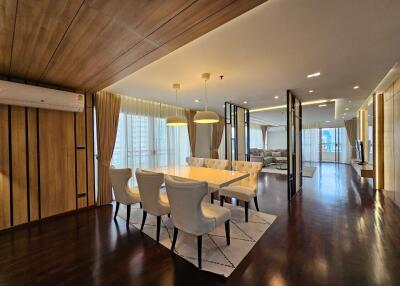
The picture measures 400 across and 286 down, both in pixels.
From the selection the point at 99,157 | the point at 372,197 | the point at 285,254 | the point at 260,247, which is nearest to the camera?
the point at 285,254

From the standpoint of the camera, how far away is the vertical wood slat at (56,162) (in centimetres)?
320

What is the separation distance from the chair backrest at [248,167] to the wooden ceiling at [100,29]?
2510 millimetres

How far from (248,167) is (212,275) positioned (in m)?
2.10

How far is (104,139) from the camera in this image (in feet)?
13.3

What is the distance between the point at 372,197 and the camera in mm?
4301

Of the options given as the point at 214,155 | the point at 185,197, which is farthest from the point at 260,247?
the point at 214,155

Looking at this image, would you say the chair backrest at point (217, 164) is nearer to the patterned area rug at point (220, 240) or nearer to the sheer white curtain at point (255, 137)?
the patterned area rug at point (220, 240)

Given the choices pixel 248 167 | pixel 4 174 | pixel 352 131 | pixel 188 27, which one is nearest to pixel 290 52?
pixel 188 27

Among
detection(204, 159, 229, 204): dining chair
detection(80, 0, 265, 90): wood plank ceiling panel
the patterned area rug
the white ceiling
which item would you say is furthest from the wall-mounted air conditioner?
detection(204, 159, 229, 204): dining chair

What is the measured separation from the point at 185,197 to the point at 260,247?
4.22 feet

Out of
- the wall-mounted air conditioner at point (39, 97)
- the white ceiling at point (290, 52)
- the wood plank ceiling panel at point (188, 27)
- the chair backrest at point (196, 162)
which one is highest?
the white ceiling at point (290, 52)

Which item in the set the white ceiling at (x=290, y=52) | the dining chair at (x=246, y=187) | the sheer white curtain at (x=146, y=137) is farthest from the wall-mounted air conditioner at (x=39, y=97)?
the dining chair at (x=246, y=187)

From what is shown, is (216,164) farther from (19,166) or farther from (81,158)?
(19,166)

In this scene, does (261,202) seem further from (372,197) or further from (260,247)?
(372,197)
